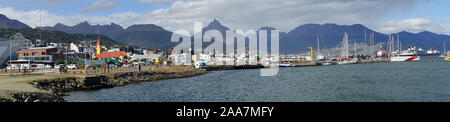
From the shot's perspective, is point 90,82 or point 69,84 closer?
point 69,84

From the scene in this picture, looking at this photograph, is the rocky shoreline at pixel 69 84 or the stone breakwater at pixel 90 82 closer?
the rocky shoreline at pixel 69 84

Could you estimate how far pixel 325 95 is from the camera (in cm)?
3684

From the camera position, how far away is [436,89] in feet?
137

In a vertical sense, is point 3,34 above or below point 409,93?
above

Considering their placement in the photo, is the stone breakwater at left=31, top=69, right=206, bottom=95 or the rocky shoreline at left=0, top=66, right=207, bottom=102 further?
the stone breakwater at left=31, top=69, right=206, bottom=95
